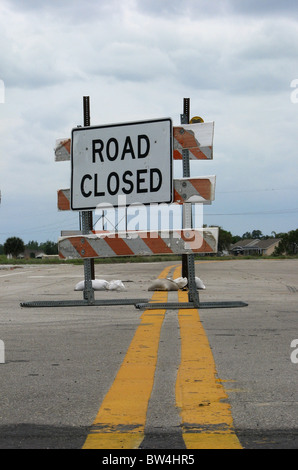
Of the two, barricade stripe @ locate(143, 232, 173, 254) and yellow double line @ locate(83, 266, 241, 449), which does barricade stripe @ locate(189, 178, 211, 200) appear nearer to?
barricade stripe @ locate(143, 232, 173, 254)

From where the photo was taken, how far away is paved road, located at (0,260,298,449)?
293 cm

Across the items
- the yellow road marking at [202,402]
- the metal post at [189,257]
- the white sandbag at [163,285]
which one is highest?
the metal post at [189,257]

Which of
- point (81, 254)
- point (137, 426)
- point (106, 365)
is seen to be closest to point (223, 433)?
point (137, 426)

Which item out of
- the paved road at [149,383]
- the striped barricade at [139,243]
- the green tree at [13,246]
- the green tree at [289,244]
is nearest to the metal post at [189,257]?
the striped barricade at [139,243]

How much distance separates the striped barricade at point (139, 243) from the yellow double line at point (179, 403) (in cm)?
254

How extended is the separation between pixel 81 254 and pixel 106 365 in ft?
12.5

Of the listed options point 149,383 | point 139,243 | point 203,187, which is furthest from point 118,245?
point 149,383

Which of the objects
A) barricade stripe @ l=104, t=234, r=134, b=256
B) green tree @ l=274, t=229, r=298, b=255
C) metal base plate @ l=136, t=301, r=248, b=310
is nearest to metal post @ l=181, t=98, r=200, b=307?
metal base plate @ l=136, t=301, r=248, b=310

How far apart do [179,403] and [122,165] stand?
5061 millimetres

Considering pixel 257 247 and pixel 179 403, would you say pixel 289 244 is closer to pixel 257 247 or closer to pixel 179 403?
pixel 257 247

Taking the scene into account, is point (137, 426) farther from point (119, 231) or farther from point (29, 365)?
point (119, 231)

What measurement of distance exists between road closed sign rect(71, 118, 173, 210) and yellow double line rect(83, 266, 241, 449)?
2.97 metres

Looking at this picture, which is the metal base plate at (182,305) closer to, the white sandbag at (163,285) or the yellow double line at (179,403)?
the yellow double line at (179,403)

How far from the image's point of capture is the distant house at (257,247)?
172m
